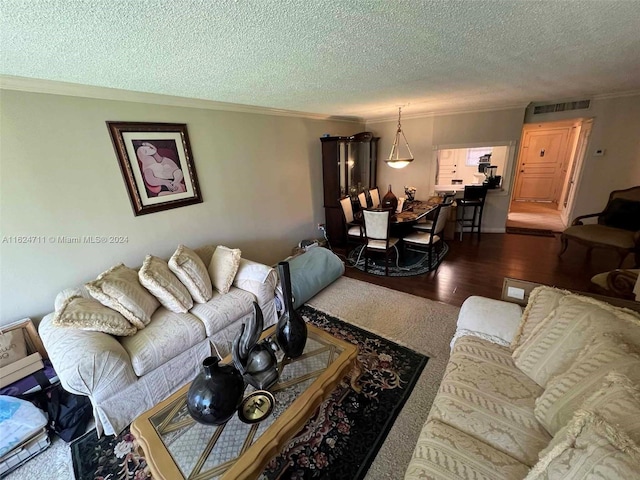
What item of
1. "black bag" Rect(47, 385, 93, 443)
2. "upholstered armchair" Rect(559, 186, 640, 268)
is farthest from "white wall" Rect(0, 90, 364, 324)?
"upholstered armchair" Rect(559, 186, 640, 268)

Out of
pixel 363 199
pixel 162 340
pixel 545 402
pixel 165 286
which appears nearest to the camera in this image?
pixel 545 402

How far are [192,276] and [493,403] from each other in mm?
2205

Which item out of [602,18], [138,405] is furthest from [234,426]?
[602,18]

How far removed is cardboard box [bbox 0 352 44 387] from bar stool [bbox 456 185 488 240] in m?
5.54

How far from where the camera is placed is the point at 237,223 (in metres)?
3.21

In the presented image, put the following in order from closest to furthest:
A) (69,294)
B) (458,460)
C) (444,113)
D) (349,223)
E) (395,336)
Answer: (458,460) → (69,294) → (395,336) → (349,223) → (444,113)

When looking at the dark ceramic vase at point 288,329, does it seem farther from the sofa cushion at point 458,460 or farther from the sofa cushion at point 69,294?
the sofa cushion at point 69,294

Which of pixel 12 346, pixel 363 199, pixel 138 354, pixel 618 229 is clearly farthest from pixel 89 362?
pixel 618 229

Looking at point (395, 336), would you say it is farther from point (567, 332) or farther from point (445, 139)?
point (445, 139)

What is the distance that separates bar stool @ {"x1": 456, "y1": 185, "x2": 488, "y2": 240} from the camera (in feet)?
15.0

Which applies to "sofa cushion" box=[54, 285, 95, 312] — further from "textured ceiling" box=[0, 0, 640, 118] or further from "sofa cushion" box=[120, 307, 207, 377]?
"textured ceiling" box=[0, 0, 640, 118]

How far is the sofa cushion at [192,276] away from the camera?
218 cm

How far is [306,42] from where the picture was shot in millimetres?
1403

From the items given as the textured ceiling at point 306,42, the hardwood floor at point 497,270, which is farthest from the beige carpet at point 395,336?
the textured ceiling at point 306,42
